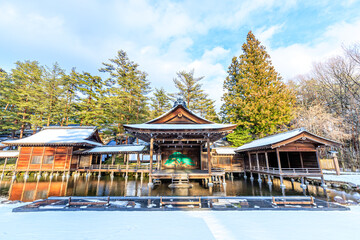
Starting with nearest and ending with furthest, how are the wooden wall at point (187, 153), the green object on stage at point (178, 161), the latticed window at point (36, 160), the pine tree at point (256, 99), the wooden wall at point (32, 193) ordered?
the wooden wall at point (32, 193) → the green object on stage at point (178, 161) → the wooden wall at point (187, 153) → the latticed window at point (36, 160) → the pine tree at point (256, 99)

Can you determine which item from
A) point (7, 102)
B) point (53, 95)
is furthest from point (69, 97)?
point (7, 102)

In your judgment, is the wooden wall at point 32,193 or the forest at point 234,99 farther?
the forest at point 234,99

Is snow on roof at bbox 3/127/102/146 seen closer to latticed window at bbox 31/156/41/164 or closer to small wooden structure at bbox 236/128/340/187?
latticed window at bbox 31/156/41/164

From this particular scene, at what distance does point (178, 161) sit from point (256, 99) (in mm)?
16170

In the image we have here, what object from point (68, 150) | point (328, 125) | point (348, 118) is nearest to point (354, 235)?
point (328, 125)

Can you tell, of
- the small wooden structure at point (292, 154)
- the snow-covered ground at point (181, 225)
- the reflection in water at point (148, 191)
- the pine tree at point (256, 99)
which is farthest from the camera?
the pine tree at point (256, 99)

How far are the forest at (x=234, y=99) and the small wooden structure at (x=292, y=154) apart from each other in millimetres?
5883

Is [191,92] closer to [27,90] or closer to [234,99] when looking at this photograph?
[234,99]

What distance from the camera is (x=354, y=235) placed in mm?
3875

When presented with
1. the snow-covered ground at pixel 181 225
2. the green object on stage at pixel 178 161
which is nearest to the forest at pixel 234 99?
the green object on stage at pixel 178 161

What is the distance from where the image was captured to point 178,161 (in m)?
15.2

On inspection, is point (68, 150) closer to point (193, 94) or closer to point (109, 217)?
point (109, 217)

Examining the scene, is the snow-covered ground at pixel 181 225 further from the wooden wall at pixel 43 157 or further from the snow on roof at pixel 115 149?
the wooden wall at pixel 43 157

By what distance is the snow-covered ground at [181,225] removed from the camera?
382 centimetres
